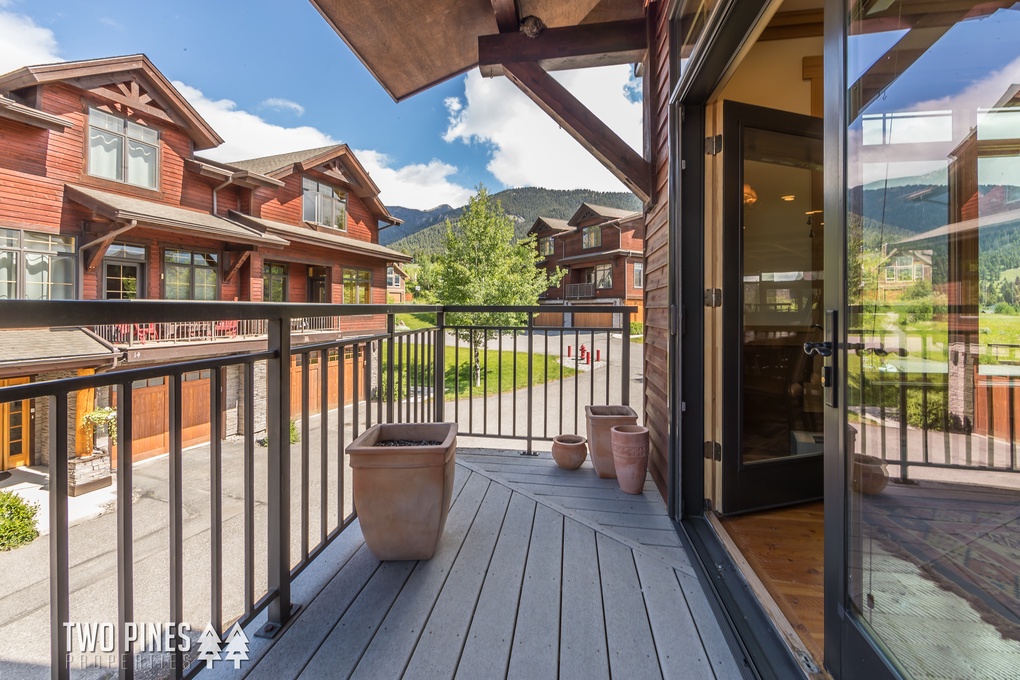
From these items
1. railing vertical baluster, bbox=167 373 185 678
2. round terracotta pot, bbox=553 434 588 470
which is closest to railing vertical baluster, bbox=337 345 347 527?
railing vertical baluster, bbox=167 373 185 678

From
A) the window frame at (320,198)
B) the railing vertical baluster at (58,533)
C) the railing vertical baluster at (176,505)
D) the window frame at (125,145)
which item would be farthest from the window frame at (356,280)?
the railing vertical baluster at (58,533)

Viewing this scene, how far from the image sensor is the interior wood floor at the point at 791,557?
1378mm

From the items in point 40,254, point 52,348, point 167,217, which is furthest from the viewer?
point 167,217

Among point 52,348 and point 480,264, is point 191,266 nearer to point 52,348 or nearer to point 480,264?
point 52,348

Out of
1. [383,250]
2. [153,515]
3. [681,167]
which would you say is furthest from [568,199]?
[681,167]

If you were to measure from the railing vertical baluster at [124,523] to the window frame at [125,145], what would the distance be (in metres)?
10.2

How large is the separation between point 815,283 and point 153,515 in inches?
367

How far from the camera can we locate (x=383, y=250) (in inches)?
517

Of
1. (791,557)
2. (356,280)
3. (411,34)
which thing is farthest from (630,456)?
(356,280)

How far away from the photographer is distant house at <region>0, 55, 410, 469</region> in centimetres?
725

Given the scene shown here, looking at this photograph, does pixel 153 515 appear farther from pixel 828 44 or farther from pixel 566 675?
pixel 828 44

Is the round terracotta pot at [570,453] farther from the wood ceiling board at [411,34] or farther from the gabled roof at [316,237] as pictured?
the gabled roof at [316,237]

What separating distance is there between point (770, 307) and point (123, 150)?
1114cm

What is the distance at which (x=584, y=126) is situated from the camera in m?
2.70
